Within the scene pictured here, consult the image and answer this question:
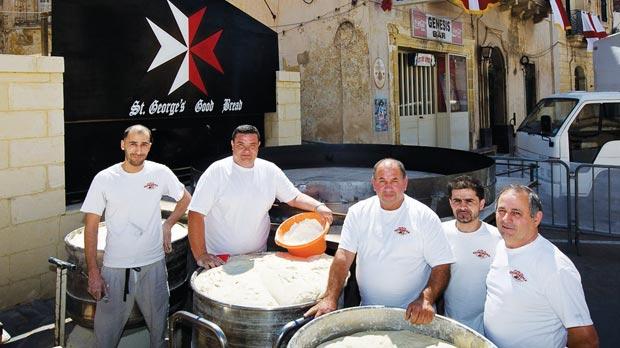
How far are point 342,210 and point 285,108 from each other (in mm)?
4294

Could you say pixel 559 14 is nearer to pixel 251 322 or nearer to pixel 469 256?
pixel 469 256

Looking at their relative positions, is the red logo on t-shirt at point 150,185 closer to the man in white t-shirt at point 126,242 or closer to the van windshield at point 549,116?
the man in white t-shirt at point 126,242

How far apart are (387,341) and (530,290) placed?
74 centimetres

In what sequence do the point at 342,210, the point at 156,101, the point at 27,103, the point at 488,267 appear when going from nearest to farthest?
the point at 488,267
the point at 342,210
the point at 27,103
the point at 156,101

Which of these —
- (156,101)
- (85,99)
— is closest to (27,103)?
(85,99)

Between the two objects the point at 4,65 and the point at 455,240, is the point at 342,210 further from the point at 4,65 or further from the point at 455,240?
the point at 4,65

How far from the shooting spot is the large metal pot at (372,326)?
2.46 m

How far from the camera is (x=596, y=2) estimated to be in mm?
23375

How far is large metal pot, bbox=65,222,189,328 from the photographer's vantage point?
12.2ft

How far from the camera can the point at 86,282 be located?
373 cm

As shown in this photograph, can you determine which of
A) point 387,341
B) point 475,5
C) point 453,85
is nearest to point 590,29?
point 453,85

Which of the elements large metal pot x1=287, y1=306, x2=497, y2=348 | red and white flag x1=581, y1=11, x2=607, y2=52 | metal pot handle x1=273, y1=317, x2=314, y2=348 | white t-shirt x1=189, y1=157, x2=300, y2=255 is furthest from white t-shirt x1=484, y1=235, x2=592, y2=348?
red and white flag x1=581, y1=11, x2=607, y2=52

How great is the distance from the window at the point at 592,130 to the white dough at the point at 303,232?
6.52 meters

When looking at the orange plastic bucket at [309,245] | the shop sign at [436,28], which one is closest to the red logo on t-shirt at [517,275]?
the orange plastic bucket at [309,245]
